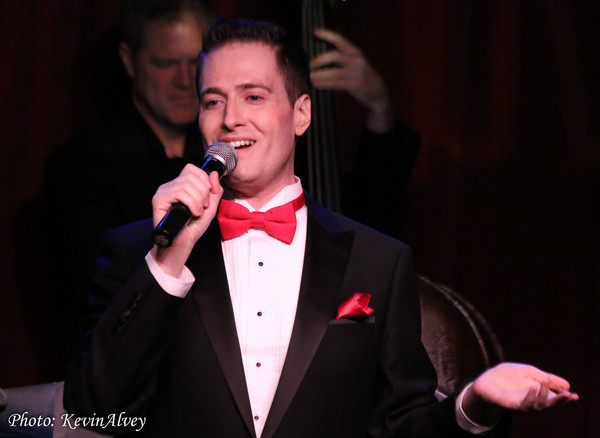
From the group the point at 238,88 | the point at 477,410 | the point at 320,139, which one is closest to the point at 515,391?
the point at 477,410

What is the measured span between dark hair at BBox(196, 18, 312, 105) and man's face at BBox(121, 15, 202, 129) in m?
0.63

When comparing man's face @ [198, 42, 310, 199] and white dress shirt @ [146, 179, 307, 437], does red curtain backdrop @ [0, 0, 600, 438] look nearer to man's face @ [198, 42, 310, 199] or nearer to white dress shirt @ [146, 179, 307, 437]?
man's face @ [198, 42, 310, 199]

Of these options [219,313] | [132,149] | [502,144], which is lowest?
[219,313]

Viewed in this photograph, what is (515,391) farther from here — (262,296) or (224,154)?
(224,154)

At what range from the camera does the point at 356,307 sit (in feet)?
5.96

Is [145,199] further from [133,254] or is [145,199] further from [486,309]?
[486,309]

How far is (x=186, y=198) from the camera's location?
1.56 m

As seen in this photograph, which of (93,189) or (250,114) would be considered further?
(93,189)

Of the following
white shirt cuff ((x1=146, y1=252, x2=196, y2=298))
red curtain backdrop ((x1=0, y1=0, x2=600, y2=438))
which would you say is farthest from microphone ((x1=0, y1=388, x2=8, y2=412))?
red curtain backdrop ((x1=0, y1=0, x2=600, y2=438))

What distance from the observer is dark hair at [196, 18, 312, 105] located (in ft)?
6.56

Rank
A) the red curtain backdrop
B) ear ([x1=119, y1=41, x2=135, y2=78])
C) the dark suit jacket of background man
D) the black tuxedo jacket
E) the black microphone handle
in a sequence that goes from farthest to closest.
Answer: the red curtain backdrop → ear ([x1=119, y1=41, x2=135, y2=78]) → the dark suit jacket of background man → the black tuxedo jacket → the black microphone handle

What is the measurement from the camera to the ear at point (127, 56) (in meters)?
2.69

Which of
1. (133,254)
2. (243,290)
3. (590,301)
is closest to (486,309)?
(590,301)

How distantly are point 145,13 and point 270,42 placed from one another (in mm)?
816
